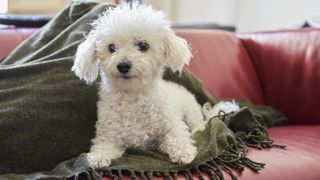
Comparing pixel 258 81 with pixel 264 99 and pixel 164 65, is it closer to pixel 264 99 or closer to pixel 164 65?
pixel 264 99

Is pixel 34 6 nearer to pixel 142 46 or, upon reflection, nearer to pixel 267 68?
pixel 267 68

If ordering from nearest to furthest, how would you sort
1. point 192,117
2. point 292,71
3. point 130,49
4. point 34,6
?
point 130,49 → point 192,117 → point 292,71 → point 34,6

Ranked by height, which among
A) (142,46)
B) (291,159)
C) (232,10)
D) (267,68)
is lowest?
(291,159)

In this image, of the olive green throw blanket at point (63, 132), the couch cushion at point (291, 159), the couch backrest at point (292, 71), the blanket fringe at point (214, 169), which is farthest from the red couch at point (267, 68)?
the blanket fringe at point (214, 169)

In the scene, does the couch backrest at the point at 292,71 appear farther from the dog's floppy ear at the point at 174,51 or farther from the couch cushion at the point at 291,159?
the dog's floppy ear at the point at 174,51

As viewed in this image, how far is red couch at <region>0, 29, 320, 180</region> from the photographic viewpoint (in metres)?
1.97

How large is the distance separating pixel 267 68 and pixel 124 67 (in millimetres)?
1000

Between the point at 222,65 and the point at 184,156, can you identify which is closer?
the point at 184,156

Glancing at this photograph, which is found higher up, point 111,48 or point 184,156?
point 111,48

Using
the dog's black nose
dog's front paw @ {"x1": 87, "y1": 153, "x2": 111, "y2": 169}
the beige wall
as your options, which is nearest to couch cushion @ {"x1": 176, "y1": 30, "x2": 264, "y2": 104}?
the dog's black nose

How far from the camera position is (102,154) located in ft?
4.17

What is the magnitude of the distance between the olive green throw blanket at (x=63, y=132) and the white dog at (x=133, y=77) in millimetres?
50

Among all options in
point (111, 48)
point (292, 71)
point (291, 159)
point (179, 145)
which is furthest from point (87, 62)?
point (292, 71)

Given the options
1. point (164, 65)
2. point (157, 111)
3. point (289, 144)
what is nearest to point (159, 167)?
point (157, 111)
